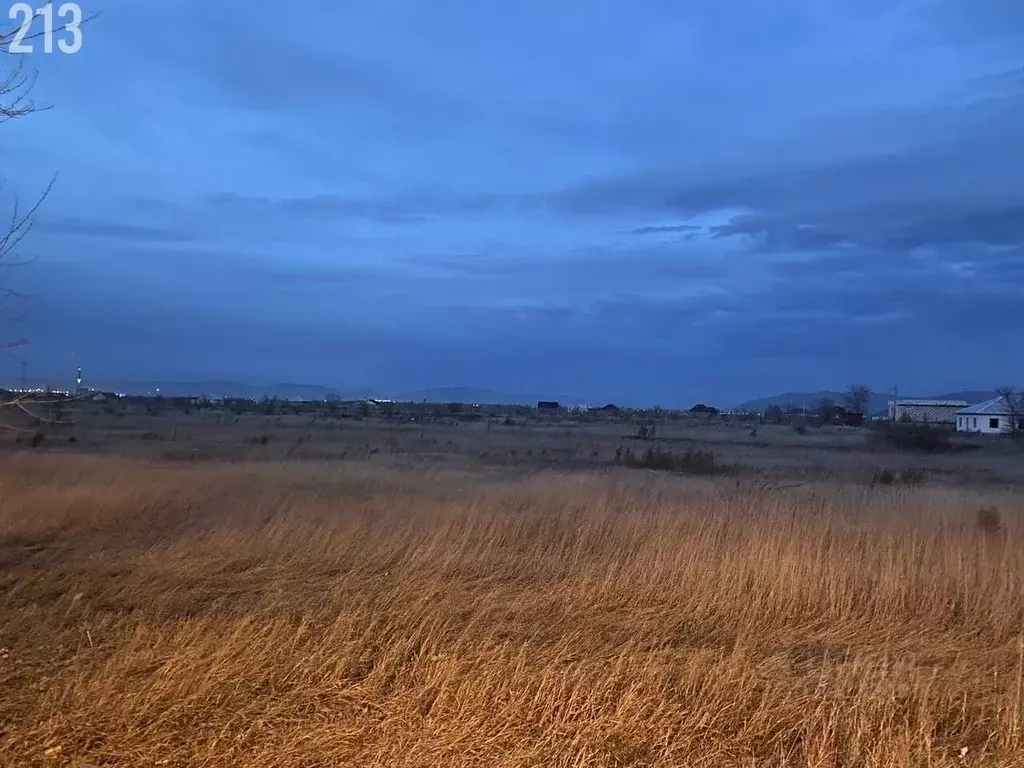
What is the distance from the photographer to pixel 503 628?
27.6 feet

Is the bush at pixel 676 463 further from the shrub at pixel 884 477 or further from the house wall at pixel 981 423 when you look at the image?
the house wall at pixel 981 423

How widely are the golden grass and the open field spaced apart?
3cm

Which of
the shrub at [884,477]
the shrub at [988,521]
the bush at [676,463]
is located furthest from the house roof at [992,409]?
the shrub at [988,521]

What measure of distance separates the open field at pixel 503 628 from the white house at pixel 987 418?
84.2 m

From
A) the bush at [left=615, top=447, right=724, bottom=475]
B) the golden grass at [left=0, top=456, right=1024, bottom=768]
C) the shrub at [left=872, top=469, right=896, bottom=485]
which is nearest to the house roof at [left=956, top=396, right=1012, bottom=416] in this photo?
the shrub at [left=872, top=469, right=896, bottom=485]

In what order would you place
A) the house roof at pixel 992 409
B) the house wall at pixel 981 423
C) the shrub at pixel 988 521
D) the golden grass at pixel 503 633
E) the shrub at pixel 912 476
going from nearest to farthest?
1. the golden grass at pixel 503 633
2. the shrub at pixel 988 521
3. the shrub at pixel 912 476
4. the house wall at pixel 981 423
5. the house roof at pixel 992 409

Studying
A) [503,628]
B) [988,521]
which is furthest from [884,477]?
[503,628]

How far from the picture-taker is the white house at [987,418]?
91.2m

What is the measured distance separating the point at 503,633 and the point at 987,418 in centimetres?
10062

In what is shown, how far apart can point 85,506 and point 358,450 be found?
21.2 meters

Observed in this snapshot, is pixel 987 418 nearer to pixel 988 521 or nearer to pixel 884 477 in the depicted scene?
pixel 884 477

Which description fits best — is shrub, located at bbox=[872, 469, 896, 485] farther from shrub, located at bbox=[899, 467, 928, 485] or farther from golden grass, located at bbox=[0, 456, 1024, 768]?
golden grass, located at bbox=[0, 456, 1024, 768]

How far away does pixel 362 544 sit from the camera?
12.5 meters

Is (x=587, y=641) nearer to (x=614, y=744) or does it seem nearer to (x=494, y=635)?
(x=494, y=635)
